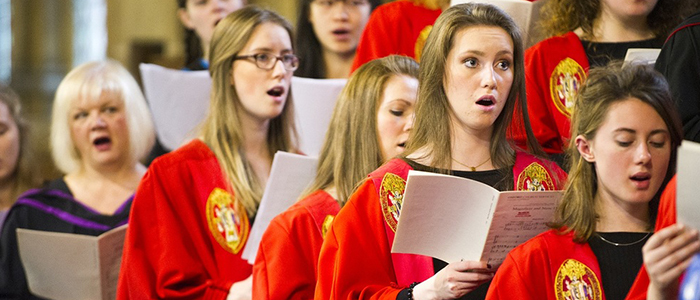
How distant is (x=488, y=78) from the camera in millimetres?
2877

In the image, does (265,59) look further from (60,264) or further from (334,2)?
(60,264)

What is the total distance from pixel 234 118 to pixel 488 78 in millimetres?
1425

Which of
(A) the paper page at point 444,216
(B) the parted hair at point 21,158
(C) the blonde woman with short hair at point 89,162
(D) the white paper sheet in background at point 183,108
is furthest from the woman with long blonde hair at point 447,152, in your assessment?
(B) the parted hair at point 21,158

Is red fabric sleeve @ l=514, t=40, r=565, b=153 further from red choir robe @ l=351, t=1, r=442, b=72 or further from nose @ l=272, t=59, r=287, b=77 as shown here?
nose @ l=272, t=59, r=287, b=77

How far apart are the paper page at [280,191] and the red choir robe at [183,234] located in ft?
0.60

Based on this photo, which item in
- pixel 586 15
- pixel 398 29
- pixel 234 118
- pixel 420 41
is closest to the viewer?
pixel 586 15

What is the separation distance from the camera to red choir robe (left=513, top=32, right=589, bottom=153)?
3516 mm

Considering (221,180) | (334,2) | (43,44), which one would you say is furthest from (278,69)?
(43,44)

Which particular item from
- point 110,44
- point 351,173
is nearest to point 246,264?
point 351,173

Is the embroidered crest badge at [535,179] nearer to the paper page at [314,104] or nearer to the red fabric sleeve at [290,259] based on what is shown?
the red fabric sleeve at [290,259]

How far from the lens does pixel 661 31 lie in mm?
3543

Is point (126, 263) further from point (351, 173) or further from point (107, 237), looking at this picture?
point (351, 173)

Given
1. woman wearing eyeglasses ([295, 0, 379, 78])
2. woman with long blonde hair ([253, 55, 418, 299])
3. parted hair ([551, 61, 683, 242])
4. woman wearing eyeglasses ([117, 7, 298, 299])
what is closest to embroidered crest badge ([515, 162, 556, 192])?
parted hair ([551, 61, 683, 242])

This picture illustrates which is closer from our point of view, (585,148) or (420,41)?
(585,148)
